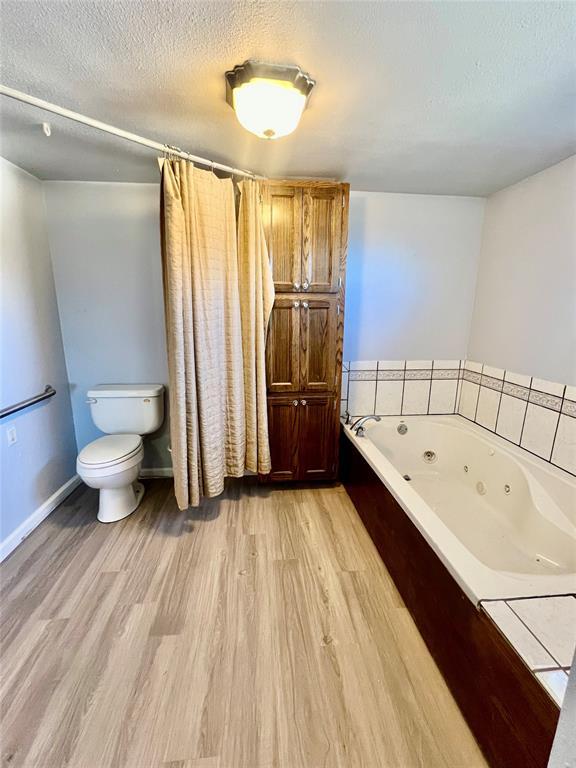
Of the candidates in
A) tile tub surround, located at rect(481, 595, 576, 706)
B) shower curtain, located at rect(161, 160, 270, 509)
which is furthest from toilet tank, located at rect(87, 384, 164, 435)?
tile tub surround, located at rect(481, 595, 576, 706)

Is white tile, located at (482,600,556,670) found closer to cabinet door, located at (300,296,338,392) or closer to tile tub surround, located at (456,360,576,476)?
tile tub surround, located at (456,360,576,476)

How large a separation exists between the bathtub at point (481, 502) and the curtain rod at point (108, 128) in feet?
5.94

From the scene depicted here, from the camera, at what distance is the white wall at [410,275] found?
237cm

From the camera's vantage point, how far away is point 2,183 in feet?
5.94

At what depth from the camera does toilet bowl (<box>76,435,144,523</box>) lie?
193 centimetres

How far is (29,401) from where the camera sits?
6.38 ft

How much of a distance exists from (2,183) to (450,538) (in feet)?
9.36

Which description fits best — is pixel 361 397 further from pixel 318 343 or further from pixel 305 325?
pixel 305 325

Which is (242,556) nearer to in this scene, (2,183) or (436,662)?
(436,662)

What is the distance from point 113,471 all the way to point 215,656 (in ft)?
3.77

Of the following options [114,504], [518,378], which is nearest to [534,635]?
[518,378]

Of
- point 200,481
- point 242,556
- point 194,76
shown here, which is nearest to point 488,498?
point 242,556

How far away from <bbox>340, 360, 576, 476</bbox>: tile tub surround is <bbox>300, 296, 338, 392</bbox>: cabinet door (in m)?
0.37

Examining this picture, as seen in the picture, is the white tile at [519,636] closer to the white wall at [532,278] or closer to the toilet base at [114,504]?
the white wall at [532,278]
